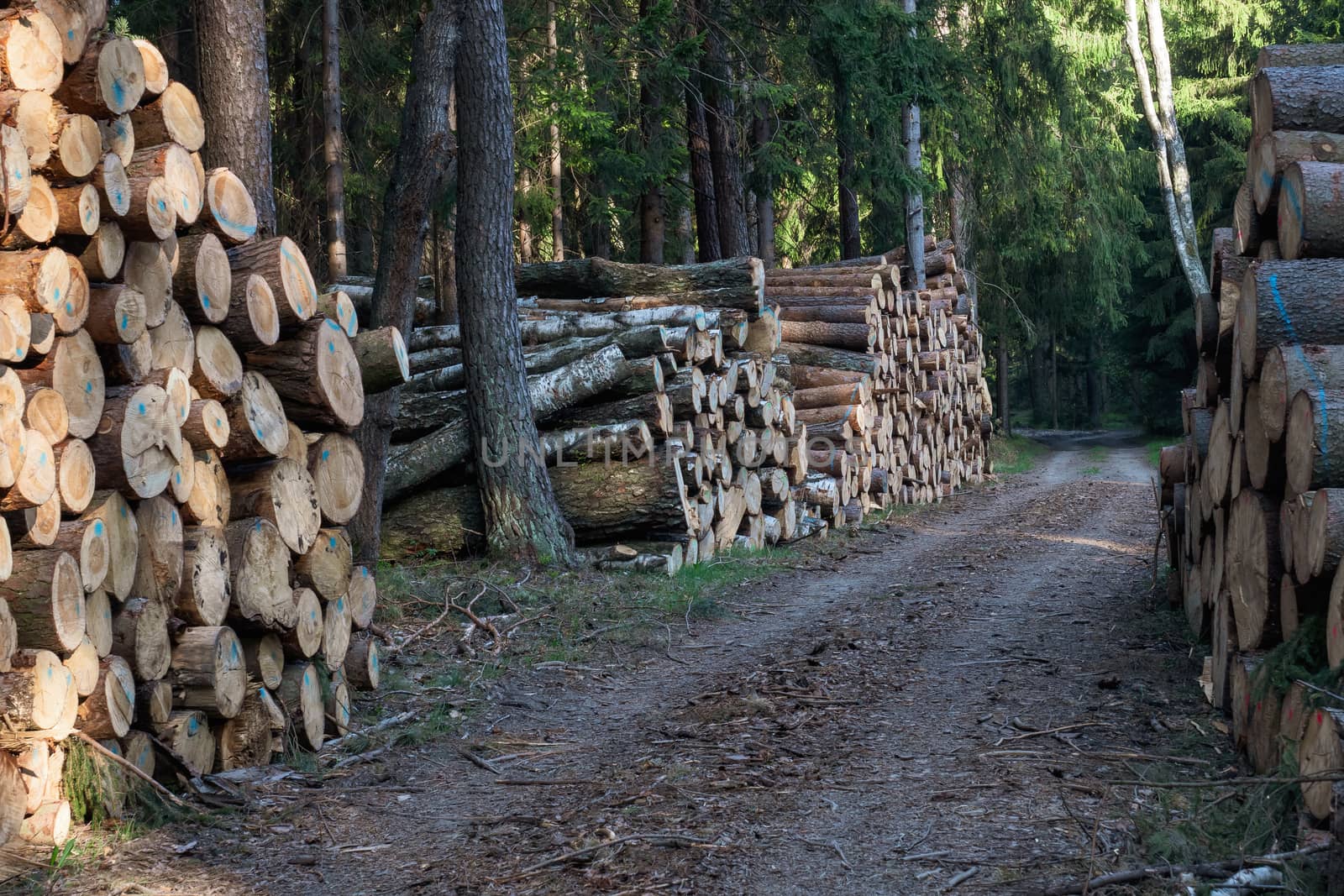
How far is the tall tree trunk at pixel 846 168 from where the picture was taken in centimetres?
1591

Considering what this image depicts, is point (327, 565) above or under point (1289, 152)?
under

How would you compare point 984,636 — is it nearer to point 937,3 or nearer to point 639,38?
point 639,38

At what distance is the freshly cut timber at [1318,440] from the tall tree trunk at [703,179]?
532 inches

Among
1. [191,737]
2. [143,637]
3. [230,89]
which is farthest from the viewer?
[230,89]

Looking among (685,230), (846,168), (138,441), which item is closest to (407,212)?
(138,441)

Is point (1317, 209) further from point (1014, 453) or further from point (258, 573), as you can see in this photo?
point (1014, 453)

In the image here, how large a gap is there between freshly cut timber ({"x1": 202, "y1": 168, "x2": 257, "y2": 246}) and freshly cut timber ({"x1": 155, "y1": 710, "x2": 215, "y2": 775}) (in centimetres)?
208

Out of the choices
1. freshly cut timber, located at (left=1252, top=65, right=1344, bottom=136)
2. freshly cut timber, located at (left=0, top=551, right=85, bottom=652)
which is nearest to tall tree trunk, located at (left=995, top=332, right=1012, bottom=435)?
freshly cut timber, located at (left=1252, top=65, right=1344, bottom=136)

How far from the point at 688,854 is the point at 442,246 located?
1133 cm

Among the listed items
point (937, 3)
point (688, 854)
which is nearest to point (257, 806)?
point (688, 854)

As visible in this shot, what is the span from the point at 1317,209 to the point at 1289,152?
1.67 ft

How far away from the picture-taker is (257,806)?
4.46 meters

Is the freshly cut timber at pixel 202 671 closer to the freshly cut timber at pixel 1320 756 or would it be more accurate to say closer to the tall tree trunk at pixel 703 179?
the freshly cut timber at pixel 1320 756

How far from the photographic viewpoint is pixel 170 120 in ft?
15.2
